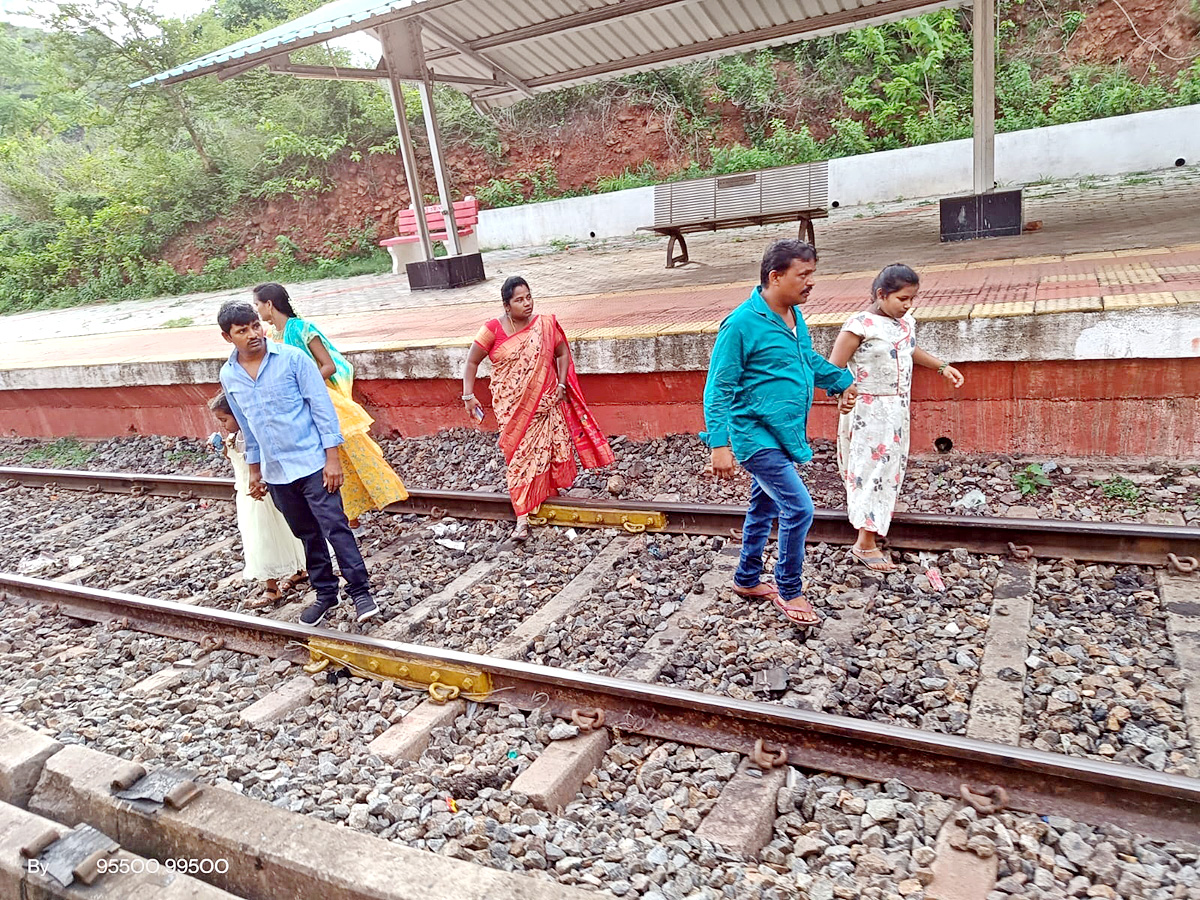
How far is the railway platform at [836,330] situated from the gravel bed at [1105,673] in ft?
4.62

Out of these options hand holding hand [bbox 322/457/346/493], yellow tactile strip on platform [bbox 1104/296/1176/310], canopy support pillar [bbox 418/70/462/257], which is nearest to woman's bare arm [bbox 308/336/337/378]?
hand holding hand [bbox 322/457/346/493]

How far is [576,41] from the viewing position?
36.3ft

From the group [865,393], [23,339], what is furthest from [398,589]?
[23,339]

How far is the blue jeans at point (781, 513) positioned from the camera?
3844 millimetres

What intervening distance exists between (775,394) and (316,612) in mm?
2759

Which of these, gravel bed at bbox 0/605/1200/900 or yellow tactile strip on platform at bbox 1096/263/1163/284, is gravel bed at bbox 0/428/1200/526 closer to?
yellow tactile strip on platform at bbox 1096/263/1163/284

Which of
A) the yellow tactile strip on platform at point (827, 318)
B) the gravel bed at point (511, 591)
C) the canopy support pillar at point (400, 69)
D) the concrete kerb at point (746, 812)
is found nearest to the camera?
the concrete kerb at point (746, 812)

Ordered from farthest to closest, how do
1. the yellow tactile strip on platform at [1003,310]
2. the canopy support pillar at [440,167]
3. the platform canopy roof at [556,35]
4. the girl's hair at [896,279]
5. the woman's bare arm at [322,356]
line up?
the canopy support pillar at [440,167] → the platform canopy roof at [556,35] → the woman's bare arm at [322,356] → the yellow tactile strip on platform at [1003,310] → the girl's hair at [896,279]

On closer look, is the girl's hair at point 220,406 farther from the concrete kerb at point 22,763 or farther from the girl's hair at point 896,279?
the girl's hair at point 896,279

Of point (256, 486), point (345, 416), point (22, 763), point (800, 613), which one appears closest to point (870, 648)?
point (800, 613)

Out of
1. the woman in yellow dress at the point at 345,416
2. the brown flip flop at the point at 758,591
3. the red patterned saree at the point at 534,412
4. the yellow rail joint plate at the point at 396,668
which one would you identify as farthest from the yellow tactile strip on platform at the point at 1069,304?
the woman in yellow dress at the point at 345,416

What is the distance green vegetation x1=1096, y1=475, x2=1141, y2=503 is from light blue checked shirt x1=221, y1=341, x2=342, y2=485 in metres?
4.29

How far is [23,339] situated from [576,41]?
449 inches

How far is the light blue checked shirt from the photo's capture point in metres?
4.29
